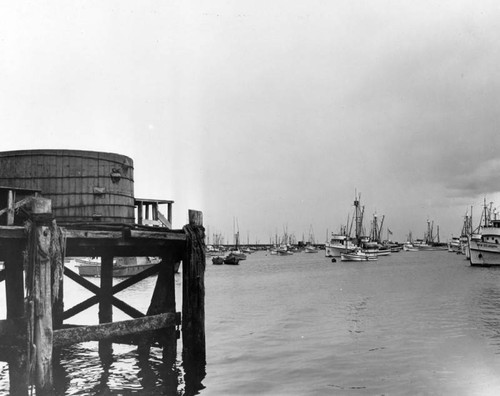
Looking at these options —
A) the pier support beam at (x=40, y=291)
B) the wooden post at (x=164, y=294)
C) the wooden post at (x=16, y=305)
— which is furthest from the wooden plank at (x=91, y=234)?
the wooden post at (x=164, y=294)

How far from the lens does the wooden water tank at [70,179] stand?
1083 centimetres

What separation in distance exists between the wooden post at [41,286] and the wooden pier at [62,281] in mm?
15

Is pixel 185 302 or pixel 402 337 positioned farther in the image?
pixel 402 337

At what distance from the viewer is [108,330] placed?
390 inches

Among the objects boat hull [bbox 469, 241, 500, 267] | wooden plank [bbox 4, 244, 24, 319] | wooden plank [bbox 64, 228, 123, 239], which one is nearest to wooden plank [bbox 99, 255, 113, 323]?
wooden plank [bbox 4, 244, 24, 319]

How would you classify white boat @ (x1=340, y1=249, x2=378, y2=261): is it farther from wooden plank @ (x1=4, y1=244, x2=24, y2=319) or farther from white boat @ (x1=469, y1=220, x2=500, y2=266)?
wooden plank @ (x1=4, y1=244, x2=24, y2=319)

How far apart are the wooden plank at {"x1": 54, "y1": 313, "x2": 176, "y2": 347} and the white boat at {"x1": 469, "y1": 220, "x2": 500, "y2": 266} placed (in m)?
63.3

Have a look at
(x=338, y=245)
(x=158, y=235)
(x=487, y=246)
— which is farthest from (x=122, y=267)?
(x=338, y=245)

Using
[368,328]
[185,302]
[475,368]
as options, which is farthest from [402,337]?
[185,302]

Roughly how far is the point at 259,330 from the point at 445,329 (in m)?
7.80

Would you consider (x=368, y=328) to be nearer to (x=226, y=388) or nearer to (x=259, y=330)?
(x=259, y=330)

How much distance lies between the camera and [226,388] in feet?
38.8

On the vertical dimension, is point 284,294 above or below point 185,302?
below

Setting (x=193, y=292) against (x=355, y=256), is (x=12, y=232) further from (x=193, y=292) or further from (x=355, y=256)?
(x=355, y=256)
